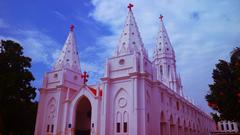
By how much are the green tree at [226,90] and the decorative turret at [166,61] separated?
24548 millimetres

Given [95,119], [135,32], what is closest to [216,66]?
[135,32]

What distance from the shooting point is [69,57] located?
119 ft

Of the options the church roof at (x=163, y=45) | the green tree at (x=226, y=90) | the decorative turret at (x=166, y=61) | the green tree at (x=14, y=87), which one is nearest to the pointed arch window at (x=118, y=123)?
the green tree at (x=226, y=90)

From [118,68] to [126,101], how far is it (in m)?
4.53

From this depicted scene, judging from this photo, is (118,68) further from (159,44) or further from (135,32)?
(159,44)

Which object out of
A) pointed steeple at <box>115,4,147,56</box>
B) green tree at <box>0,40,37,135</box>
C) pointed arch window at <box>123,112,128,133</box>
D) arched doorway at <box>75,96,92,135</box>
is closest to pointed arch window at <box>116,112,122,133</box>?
pointed arch window at <box>123,112,128,133</box>

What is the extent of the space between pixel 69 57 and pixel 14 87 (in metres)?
10.6

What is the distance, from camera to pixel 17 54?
97.3 feet

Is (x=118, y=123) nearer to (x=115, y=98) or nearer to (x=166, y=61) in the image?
(x=115, y=98)

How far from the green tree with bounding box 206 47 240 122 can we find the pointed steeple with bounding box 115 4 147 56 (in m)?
9.28

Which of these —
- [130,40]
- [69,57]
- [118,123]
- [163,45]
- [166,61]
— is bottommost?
[118,123]

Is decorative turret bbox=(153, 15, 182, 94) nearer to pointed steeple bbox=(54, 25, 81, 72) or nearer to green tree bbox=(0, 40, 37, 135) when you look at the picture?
pointed steeple bbox=(54, 25, 81, 72)

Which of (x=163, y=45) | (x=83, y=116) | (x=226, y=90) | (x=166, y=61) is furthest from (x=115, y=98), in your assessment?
(x=163, y=45)

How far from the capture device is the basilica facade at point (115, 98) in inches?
1011
